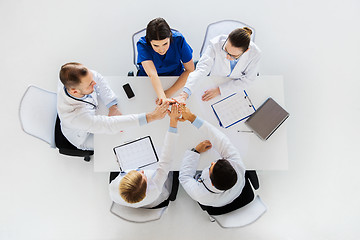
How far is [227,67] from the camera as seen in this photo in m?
1.87

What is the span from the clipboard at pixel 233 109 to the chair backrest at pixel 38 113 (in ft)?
3.95

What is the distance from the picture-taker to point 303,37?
8.99 feet

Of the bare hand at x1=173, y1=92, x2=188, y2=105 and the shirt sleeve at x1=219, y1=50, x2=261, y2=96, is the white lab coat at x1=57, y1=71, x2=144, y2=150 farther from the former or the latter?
the shirt sleeve at x1=219, y1=50, x2=261, y2=96

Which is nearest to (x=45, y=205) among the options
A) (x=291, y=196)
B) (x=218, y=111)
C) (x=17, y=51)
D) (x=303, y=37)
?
(x=17, y=51)

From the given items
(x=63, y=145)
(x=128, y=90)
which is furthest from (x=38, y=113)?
(x=128, y=90)

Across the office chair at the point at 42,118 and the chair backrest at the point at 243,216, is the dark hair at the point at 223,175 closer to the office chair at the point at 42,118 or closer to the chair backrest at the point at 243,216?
the chair backrest at the point at 243,216

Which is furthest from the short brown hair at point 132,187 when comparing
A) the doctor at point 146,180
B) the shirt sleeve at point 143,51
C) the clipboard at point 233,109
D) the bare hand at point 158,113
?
the shirt sleeve at point 143,51

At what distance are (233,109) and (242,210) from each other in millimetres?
766

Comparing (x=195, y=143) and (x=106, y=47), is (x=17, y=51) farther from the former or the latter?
(x=195, y=143)

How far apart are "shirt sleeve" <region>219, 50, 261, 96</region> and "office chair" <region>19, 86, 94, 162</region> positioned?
114cm

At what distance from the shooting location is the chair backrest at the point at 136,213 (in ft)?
5.89

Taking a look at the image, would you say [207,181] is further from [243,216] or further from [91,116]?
[91,116]

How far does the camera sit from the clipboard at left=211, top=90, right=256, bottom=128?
1.83 m

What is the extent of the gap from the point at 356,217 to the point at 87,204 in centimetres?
264
